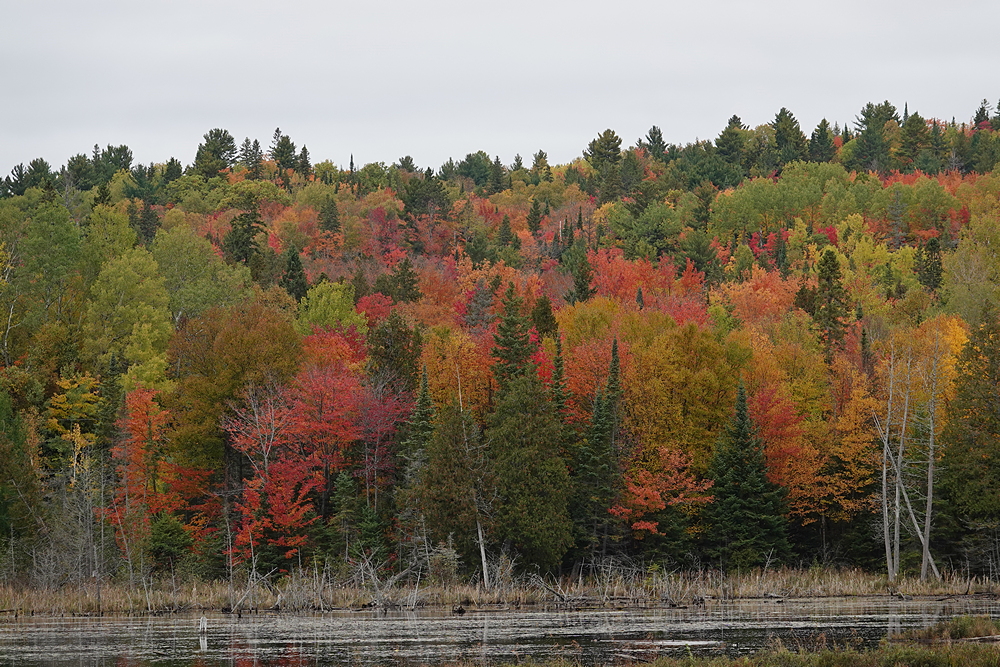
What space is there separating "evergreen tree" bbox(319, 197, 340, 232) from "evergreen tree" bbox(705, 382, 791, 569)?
3414 inches

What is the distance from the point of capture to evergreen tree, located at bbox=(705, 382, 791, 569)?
6370 cm

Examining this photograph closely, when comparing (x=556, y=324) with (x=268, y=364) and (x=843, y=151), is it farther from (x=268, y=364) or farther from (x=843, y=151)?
(x=843, y=151)

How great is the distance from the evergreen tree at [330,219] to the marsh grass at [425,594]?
90067 millimetres

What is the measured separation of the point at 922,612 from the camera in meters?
40.9

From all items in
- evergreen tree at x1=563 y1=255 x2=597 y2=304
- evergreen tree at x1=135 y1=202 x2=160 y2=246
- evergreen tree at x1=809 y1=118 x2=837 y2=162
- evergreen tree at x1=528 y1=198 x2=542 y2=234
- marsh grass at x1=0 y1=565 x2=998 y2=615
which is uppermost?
evergreen tree at x1=809 y1=118 x2=837 y2=162

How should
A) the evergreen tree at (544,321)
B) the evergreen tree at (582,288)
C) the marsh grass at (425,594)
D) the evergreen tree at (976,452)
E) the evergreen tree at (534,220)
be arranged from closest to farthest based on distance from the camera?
the marsh grass at (425,594)
the evergreen tree at (976,452)
the evergreen tree at (544,321)
the evergreen tree at (582,288)
the evergreen tree at (534,220)

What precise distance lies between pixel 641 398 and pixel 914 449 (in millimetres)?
15995

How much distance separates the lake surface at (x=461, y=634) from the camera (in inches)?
1203

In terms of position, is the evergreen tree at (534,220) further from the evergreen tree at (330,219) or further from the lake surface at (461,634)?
the lake surface at (461,634)

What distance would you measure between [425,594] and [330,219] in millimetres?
98081

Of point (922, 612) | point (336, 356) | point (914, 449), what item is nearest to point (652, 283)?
point (336, 356)

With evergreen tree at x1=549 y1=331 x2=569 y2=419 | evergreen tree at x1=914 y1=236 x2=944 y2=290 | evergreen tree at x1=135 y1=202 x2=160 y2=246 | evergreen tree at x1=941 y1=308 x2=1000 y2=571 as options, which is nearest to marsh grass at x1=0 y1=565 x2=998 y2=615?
evergreen tree at x1=941 y1=308 x2=1000 y2=571

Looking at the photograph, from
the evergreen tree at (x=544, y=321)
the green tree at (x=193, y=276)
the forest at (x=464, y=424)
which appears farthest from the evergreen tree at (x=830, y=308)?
the green tree at (x=193, y=276)

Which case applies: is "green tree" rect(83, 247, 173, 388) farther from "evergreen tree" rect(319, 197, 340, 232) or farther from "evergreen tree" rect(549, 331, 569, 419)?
"evergreen tree" rect(319, 197, 340, 232)
